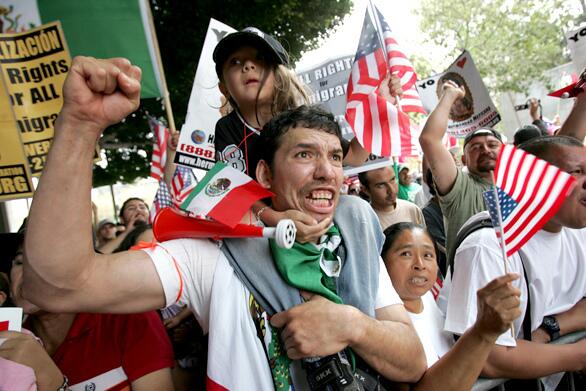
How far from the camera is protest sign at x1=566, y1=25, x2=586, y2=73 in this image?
4.09m

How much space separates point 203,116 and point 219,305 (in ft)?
9.27

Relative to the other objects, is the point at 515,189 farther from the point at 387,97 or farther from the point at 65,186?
the point at 65,186

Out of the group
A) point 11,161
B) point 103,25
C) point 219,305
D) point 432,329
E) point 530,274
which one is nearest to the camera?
point 219,305

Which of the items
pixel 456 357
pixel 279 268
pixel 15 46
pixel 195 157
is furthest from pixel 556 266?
pixel 15 46

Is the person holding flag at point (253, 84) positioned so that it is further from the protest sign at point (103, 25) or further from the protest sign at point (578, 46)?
the protest sign at point (103, 25)

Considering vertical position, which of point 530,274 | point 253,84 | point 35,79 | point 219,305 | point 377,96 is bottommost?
point 530,274

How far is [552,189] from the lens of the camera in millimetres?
1879

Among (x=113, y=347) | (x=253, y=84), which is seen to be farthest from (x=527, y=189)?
(x=113, y=347)

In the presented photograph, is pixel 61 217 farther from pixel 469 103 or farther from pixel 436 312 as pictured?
pixel 469 103

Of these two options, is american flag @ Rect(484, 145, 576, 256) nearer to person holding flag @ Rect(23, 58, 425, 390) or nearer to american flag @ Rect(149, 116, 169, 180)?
person holding flag @ Rect(23, 58, 425, 390)

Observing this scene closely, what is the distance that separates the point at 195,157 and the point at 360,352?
9.15 feet

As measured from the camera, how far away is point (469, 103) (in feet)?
15.9

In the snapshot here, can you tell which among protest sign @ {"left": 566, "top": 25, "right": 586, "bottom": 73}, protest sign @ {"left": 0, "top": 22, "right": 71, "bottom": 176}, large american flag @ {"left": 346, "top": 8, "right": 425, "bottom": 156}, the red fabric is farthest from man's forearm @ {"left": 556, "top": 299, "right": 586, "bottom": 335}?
protest sign @ {"left": 0, "top": 22, "right": 71, "bottom": 176}

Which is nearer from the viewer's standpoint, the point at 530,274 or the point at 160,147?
the point at 530,274
